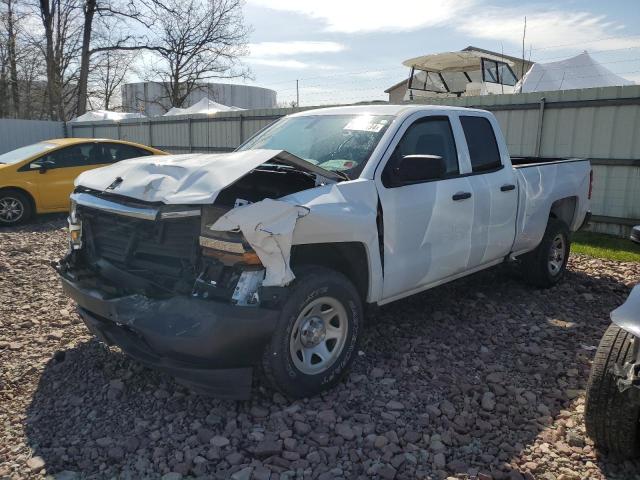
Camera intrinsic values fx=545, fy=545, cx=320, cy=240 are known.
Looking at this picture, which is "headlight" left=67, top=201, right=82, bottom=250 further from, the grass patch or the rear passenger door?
the grass patch

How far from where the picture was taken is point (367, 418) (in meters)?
3.28

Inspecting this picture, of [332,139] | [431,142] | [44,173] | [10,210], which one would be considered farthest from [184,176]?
[44,173]

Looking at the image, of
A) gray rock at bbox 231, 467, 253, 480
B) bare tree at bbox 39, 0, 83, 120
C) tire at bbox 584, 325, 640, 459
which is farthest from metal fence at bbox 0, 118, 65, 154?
tire at bbox 584, 325, 640, 459

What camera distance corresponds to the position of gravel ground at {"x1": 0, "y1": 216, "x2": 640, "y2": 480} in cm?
287

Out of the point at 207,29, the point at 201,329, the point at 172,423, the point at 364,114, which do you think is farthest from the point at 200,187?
the point at 207,29

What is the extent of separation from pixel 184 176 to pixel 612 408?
270 cm

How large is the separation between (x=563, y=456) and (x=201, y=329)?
2.09 metres

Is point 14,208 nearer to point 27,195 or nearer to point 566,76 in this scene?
point 27,195

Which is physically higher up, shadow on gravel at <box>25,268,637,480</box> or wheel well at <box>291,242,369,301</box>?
wheel well at <box>291,242,369,301</box>

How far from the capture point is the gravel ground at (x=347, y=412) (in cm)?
287

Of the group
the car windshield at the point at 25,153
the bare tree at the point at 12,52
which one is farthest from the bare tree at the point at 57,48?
the car windshield at the point at 25,153

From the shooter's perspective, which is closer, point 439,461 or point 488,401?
point 439,461

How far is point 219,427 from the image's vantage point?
3197 mm

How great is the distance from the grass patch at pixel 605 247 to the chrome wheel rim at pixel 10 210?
9.12 m
